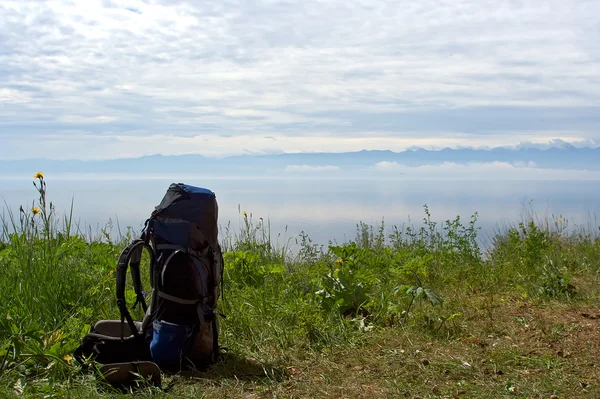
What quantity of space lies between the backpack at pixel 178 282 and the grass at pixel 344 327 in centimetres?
19

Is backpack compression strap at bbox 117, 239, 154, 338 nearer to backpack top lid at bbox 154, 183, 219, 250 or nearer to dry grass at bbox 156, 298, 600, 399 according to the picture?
backpack top lid at bbox 154, 183, 219, 250

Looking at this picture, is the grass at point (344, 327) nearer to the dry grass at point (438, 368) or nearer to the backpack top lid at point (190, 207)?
the dry grass at point (438, 368)

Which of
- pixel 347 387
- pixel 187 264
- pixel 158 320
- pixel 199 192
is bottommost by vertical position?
pixel 347 387

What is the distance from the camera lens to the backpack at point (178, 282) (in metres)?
3.76

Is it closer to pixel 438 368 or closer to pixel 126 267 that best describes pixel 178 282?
pixel 126 267

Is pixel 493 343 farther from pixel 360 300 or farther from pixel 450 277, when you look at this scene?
pixel 450 277

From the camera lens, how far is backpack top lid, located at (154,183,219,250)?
376 cm

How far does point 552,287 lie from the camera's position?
5375 millimetres

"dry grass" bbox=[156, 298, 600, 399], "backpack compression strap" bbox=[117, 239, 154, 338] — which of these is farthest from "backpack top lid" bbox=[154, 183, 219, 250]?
"dry grass" bbox=[156, 298, 600, 399]

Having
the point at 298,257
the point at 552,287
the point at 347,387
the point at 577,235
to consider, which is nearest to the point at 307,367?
the point at 347,387

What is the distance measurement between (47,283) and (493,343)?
3.33m

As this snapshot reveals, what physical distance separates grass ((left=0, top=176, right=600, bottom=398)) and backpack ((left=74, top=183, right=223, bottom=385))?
0.63 feet

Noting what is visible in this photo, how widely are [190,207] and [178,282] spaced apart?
1.62ft

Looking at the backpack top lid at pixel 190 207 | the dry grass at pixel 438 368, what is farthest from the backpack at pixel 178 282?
the dry grass at pixel 438 368
